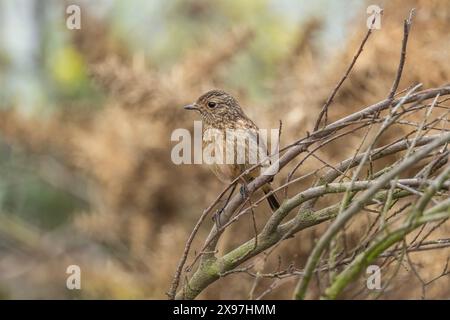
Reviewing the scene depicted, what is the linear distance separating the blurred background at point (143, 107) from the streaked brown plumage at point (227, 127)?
1289mm

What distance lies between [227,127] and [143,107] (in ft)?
9.20

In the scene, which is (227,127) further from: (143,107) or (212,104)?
(143,107)

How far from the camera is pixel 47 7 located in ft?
40.8

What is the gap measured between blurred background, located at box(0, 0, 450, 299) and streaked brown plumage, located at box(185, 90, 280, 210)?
1289 millimetres

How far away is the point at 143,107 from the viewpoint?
25.1 ft

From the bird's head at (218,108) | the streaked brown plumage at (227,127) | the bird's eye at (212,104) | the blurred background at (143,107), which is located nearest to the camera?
the streaked brown plumage at (227,127)

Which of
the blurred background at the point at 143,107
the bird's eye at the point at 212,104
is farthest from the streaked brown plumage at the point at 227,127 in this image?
the blurred background at the point at 143,107

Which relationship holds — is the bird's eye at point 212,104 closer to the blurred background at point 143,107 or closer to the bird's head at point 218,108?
the bird's head at point 218,108

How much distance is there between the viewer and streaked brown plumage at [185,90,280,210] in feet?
15.3

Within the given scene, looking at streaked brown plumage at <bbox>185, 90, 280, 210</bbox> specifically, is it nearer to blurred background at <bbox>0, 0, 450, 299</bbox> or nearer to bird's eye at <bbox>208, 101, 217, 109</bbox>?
bird's eye at <bbox>208, 101, 217, 109</bbox>

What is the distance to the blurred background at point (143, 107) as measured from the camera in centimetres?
669

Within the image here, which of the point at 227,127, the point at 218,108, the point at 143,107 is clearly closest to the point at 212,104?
the point at 218,108

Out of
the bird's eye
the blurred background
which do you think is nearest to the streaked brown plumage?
the bird's eye
